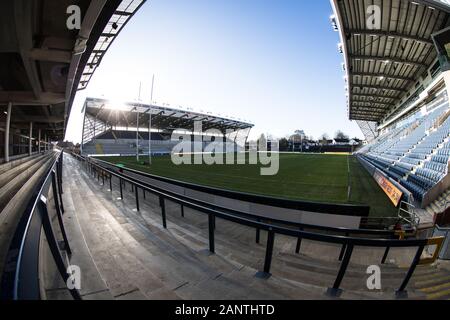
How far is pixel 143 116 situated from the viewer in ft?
219

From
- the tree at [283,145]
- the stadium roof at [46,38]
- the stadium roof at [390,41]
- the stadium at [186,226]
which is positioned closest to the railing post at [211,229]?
the stadium at [186,226]

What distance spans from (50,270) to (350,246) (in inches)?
146

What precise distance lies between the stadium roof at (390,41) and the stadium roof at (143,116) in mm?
42909

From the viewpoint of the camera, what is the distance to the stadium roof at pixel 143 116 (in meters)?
55.1

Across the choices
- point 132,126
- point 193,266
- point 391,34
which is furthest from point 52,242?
point 132,126

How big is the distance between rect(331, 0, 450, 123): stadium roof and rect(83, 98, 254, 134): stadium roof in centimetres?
4291

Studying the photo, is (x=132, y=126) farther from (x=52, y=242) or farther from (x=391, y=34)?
(x=52, y=242)

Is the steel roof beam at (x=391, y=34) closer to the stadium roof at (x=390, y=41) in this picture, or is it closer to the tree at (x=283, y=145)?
the stadium roof at (x=390, y=41)

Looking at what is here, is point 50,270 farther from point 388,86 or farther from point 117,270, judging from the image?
point 388,86

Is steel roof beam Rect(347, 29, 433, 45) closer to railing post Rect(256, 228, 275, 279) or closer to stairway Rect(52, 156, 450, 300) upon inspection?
stairway Rect(52, 156, 450, 300)

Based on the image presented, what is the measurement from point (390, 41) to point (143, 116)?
6089cm

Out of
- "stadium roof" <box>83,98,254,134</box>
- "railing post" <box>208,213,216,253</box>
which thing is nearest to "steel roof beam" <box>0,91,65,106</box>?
"railing post" <box>208,213,216,253</box>

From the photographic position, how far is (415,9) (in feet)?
53.7

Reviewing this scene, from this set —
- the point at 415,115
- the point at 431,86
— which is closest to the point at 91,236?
the point at 431,86
